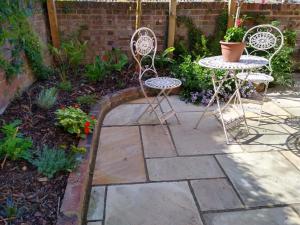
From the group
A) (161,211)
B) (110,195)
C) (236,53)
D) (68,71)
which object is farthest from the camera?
(68,71)

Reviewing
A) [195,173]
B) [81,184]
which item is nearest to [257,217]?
[195,173]

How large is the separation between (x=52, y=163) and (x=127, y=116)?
4.66ft

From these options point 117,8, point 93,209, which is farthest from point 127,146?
point 117,8

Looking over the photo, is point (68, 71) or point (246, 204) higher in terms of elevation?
point (68, 71)

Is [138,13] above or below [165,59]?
above

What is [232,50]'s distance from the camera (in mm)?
2602

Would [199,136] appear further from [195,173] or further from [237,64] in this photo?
[237,64]

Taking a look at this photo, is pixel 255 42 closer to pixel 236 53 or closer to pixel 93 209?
pixel 236 53

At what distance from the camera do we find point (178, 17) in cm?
441

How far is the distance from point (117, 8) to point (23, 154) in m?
2.95

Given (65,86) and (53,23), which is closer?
(65,86)

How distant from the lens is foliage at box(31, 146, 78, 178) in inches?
78.0

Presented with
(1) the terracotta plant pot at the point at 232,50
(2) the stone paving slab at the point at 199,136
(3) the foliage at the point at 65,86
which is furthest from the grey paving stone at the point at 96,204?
(3) the foliage at the point at 65,86

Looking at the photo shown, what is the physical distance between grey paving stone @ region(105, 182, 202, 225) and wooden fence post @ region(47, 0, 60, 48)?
9.97 ft
